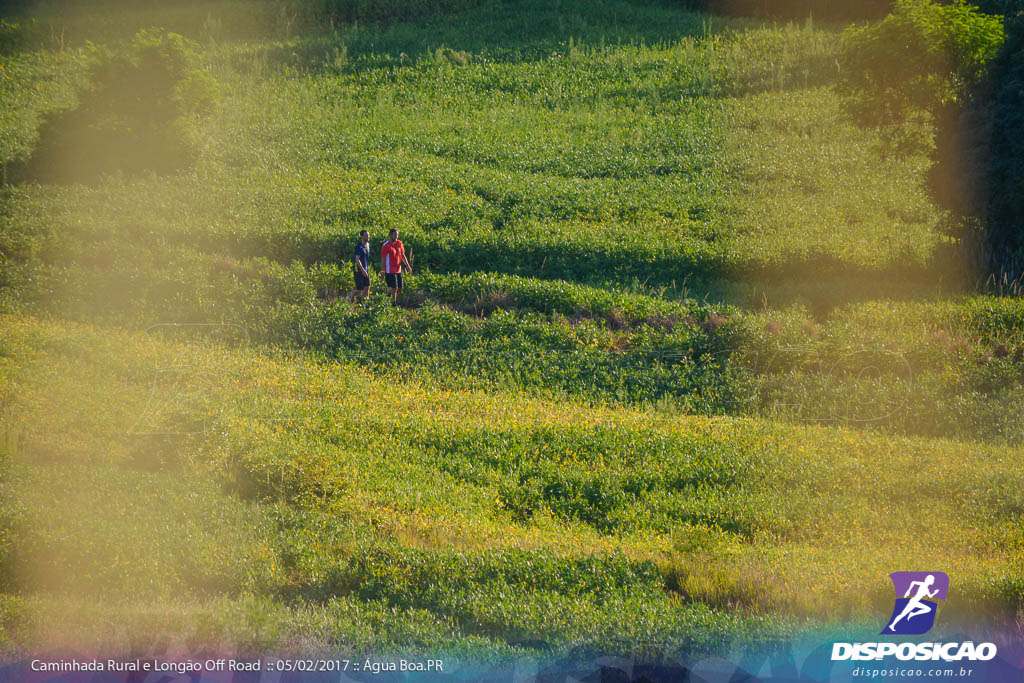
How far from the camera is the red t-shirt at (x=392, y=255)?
19781 millimetres

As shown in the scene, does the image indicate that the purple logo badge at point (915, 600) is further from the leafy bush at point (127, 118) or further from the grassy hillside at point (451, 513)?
the leafy bush at point (127, 118)

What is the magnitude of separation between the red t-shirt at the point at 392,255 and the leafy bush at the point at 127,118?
12.5 m

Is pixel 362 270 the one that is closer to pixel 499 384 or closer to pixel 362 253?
pixel 362 253

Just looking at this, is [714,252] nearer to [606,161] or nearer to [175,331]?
[606,161]

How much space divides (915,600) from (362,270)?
1423 centimetres

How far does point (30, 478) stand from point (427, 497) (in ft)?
15.6

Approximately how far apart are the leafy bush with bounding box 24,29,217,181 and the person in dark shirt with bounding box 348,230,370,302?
472 inches

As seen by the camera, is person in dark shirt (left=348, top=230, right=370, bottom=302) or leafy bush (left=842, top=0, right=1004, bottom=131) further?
leafy bush (left=842, top=0, right=1004, bottom=131)

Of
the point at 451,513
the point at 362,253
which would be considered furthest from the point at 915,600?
the point at 362,253

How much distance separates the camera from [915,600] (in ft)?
26.8

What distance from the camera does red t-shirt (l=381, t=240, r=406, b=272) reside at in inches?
779

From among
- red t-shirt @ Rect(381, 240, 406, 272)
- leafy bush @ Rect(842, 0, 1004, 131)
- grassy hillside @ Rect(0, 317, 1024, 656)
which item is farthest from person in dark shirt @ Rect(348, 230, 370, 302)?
leafy bush @ Rect(842, 0, 1004, 131)

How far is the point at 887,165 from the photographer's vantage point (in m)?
30.4

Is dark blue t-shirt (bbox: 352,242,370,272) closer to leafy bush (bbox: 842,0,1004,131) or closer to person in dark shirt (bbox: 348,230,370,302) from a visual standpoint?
person in dark shirt (bbox: 348,230,370,302)
